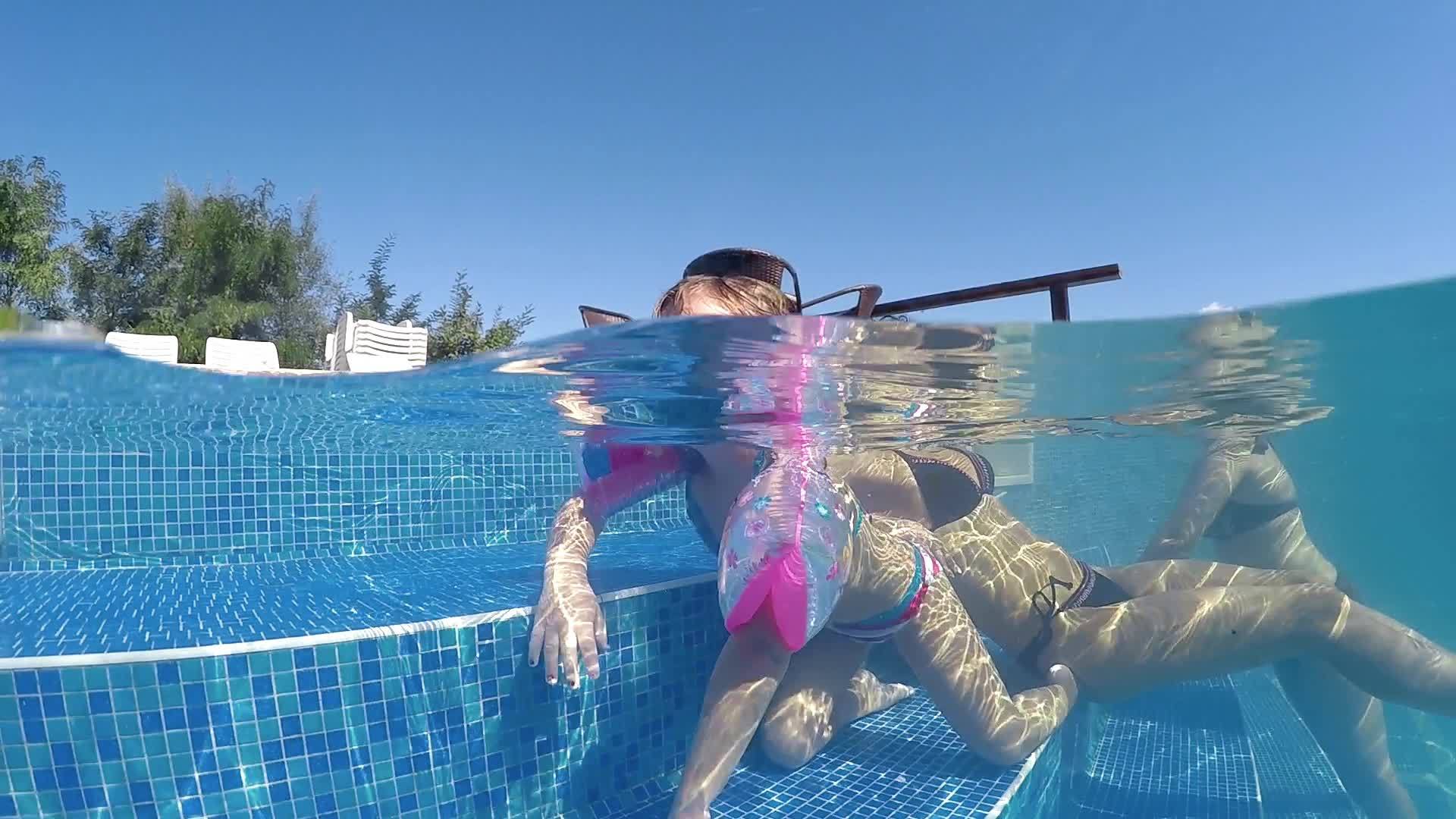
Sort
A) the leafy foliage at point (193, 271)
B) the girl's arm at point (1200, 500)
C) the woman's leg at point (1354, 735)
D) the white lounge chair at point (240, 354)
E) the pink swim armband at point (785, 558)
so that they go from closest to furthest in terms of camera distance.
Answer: the pink swim armband at point (785, 558)
the woman's leg at point (1354, 735)
the girl's arm at point (1200, 500)
the white lounge chair at point (240, 354)
the leafy foliage at point (193, 271)

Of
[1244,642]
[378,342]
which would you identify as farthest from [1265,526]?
[378,342]

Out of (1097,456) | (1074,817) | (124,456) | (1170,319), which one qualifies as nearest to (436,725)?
(1074,817)

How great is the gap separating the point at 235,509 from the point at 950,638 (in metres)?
6.48

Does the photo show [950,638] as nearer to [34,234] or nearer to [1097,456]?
[1097,456]

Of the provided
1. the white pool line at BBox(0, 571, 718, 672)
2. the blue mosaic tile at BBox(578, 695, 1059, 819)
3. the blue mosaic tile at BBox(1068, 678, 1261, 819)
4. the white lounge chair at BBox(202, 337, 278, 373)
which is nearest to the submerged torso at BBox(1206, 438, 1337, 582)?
the blue mosaic tile at BBox(1068, 678, 1261, 819)

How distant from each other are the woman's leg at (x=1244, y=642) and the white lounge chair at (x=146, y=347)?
549 cm

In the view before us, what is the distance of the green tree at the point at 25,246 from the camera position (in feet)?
69.8

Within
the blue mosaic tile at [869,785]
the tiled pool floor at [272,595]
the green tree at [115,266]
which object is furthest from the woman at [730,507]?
the green tree at [115,266]

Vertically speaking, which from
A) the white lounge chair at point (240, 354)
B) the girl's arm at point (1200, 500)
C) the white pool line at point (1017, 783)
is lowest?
the white pool line at point (1017, 783)

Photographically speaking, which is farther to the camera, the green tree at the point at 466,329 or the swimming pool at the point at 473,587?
the green tree at the point at 466,329

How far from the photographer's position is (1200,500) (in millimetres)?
6871

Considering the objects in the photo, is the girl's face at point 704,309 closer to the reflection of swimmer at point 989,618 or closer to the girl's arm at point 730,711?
the reflection of swimmer at point 989,618

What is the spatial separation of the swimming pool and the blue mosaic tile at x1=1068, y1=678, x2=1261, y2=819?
1.3 inches

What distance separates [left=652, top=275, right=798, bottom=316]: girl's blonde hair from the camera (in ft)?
12.8
